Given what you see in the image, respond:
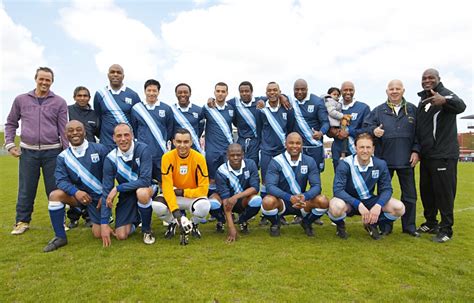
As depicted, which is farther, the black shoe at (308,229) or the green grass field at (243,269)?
the black shoe at (308,229)

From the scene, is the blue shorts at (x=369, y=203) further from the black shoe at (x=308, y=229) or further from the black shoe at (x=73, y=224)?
→ the black shoe at (x=73, y=224)

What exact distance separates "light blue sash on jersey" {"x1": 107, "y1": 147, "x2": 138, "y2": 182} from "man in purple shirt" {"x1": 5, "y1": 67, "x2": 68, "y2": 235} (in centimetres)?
121

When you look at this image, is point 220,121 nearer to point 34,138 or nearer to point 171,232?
point 171,232

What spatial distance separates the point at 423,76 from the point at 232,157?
3106 millimetres

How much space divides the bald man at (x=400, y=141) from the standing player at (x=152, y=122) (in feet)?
11.6

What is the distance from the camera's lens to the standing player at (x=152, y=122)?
6324 millimetres

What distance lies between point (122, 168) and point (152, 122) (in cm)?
128

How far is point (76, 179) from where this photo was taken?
17.5 ft

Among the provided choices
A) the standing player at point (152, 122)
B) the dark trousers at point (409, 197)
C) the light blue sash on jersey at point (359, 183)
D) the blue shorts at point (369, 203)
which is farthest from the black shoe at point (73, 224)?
the dark trousers at point (409, 197)

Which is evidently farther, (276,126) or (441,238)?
(276,126)

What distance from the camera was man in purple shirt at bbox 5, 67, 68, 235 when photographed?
5.76 metres

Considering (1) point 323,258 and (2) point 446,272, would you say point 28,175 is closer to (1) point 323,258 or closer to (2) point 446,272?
(1) point 323,258

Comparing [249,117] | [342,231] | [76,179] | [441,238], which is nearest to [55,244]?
[76,179]

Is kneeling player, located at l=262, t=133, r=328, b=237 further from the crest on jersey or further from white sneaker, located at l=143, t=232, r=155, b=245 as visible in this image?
the crest on jersey
